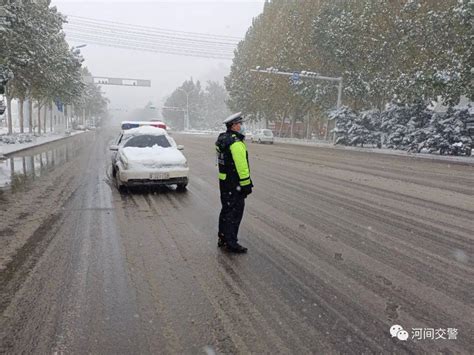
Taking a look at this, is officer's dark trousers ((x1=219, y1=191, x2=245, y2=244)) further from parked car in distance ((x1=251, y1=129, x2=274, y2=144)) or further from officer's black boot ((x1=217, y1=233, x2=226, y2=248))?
parked car in distance ((x1=251, y1=129, x2=274, y2=144))

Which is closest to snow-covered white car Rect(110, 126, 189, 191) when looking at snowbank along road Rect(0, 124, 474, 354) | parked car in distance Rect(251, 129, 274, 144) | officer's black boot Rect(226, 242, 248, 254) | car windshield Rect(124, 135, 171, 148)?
car windshield Rect(124, 135, 171, 148)

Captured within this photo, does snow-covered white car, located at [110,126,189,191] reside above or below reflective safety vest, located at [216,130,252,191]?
below

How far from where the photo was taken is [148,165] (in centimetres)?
930

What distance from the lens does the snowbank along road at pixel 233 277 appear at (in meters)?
3.19

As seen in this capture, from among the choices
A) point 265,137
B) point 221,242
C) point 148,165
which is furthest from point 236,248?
point 265,137

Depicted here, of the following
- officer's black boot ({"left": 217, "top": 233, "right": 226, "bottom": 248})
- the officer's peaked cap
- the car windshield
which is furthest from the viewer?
the car windshield

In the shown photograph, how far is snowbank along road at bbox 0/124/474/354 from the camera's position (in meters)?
3.19

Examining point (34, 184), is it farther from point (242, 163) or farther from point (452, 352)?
point (452, 352)

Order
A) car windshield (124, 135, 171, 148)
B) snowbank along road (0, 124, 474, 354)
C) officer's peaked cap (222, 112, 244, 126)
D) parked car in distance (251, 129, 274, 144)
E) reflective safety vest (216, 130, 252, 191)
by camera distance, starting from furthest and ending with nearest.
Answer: parked car in distance (251, 129, 274, 144)
car windshield (124, 135, 171, 148)
officer's peaked cap (222, 112, 244, 126)
reflective safety vest (216, 130, 252, 191)
snowbank along road (0, 124, 474, 354)

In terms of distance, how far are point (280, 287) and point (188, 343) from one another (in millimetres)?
1359

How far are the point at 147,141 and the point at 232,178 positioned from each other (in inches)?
238

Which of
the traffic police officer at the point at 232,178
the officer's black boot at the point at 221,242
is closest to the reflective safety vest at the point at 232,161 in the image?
the traffic police officer at the point at 232,178

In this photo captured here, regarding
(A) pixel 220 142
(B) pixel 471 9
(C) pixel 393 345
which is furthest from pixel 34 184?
(B) pixel 471 9

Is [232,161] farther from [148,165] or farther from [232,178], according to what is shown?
[148,165]
